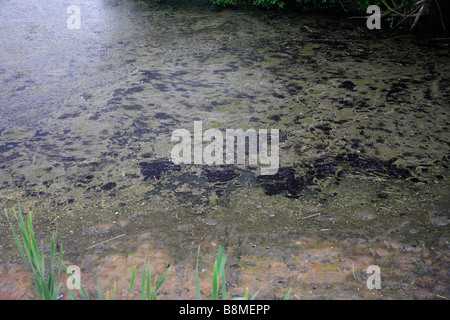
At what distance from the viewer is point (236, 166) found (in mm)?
2127

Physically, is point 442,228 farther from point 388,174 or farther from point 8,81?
point 8,81


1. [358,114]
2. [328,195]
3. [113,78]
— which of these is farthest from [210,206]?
[113,78]

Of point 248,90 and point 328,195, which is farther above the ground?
point 248,90

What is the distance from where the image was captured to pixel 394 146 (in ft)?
7.38

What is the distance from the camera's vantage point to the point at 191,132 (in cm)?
240

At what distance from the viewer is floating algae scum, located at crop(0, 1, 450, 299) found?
58.7 inches

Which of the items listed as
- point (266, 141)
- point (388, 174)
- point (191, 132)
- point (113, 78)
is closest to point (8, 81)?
point (113, 78)

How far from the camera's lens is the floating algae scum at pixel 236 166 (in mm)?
1490

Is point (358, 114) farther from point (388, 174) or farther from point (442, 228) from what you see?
point (442, 228)
